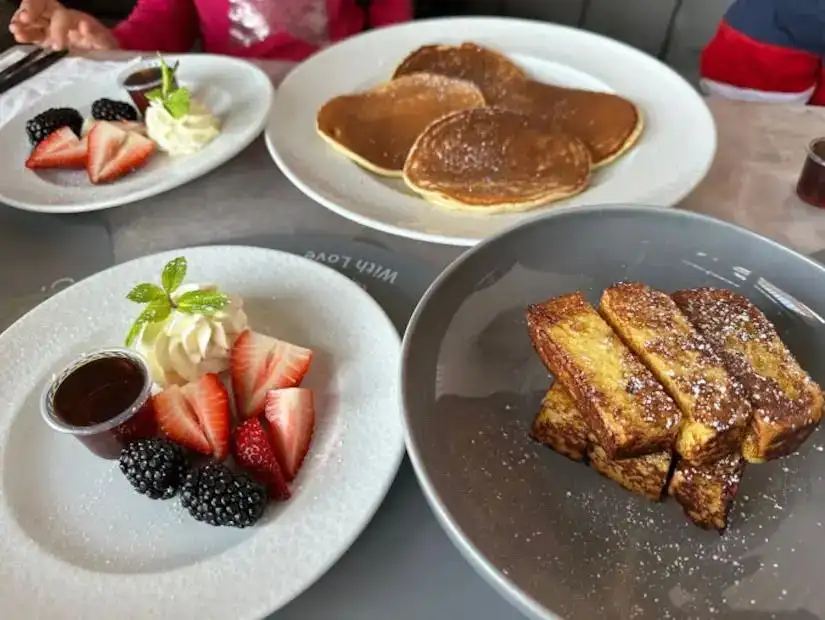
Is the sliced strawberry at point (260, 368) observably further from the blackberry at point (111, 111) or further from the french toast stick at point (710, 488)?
the blackberry at point (111, 111)

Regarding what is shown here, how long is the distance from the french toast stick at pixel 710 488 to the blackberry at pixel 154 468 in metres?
0.54

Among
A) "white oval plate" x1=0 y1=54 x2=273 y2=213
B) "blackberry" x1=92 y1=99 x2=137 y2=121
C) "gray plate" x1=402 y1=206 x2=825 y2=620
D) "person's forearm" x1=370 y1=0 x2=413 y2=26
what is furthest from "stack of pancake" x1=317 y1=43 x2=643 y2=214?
"person's forearm" x1=370 y1=0 x2=413 y2=26

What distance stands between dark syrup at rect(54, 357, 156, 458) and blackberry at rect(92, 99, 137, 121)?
66cm

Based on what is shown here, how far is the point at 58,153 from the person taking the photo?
129 cm

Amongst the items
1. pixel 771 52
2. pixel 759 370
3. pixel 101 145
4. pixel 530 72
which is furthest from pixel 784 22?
pixel 101 145

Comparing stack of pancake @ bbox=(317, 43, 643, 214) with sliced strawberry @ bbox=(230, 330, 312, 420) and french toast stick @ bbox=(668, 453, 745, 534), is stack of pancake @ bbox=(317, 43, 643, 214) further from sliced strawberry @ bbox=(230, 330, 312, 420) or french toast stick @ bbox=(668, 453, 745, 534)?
french toast stick @ bbox=(668, 453, 745, 534)

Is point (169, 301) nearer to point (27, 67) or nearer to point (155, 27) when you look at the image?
point (27, 67)

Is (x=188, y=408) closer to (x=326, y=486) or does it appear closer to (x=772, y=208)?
(x=326, y=486)

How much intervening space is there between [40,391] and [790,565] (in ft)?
2.90

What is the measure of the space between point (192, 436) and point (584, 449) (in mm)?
451

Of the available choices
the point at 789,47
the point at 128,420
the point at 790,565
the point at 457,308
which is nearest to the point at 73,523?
the point at 128,420

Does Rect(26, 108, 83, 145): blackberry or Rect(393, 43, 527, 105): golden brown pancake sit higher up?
Rect(393, 43, 527, 105): golden brown pancake

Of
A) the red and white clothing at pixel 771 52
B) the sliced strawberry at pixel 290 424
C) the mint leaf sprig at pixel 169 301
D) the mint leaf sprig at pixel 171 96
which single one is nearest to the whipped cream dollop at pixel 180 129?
the mint leaf sprig at pixel 171 96

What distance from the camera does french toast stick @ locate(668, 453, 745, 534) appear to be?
729 mm
